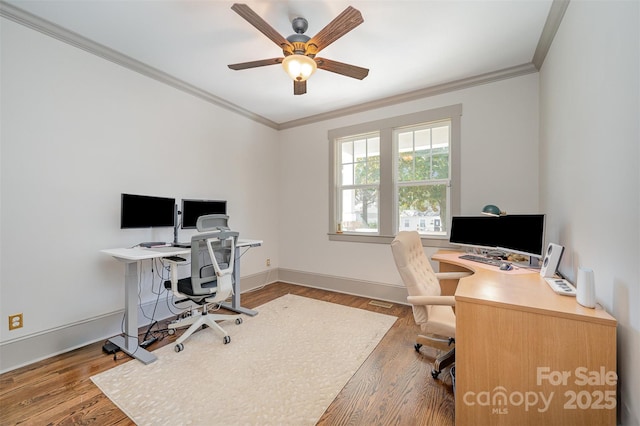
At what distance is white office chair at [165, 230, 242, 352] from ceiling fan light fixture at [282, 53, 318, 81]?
154cm

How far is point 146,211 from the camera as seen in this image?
8.50 ft

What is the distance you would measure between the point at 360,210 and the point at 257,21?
2.73m

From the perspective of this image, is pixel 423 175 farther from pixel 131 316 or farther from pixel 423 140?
pixel 131 316

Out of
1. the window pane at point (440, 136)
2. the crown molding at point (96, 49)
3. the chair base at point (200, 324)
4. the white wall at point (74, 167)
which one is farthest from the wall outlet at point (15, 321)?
the window pane at point (440, 136)

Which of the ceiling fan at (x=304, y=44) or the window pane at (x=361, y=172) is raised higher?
the ceiling fan at (x=304, y=44)

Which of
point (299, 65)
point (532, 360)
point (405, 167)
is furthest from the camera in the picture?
point (405, 167)

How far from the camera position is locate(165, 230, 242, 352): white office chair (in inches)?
89.4

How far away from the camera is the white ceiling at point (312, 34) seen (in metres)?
1.94

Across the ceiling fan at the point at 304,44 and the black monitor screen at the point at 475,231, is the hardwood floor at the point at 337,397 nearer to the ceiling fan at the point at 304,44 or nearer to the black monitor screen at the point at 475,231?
the black monitor screen at the point at 475,231

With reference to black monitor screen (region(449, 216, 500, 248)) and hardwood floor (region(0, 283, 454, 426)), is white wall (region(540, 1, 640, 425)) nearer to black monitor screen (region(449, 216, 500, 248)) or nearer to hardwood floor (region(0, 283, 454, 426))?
black monitor screen (region(449, 216, 500, 248))

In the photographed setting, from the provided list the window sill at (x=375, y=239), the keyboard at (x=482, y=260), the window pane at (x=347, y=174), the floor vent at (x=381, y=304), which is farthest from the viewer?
the window pane at (x=347, y=174)

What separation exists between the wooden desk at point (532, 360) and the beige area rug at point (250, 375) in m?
0.92

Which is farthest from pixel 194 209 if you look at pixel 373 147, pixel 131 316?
pixel 373 147

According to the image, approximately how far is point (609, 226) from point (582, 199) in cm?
44
